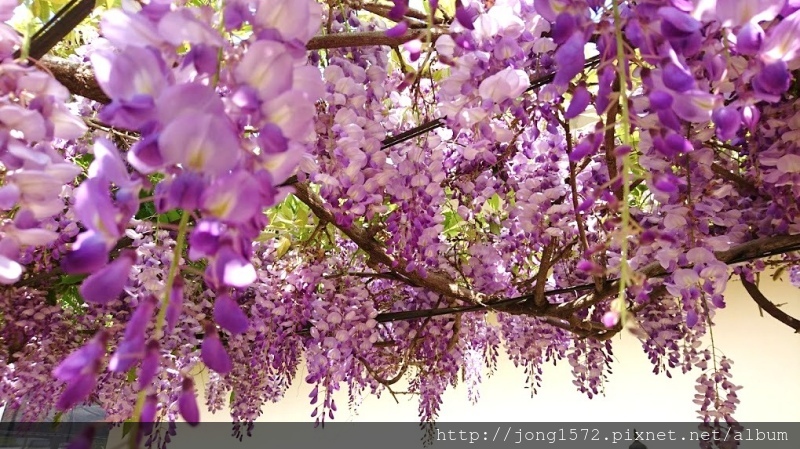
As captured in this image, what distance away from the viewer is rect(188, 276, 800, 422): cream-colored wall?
3.80 meters

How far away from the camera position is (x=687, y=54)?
555 millimetres

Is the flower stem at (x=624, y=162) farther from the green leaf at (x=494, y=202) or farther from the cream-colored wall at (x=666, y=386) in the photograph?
the cream-colored wall at (x=666, y=386)

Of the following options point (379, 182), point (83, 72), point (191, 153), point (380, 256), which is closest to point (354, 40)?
point (379, 182)

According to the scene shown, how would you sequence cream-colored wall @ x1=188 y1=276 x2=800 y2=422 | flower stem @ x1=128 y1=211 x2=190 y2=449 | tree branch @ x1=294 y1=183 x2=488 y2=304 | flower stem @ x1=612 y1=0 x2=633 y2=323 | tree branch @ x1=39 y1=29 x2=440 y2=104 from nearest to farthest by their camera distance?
flower stem @ x1=128 y1=211 x2=190 y2=449 → flower stem @ x1=612 y1=0 x2=633 y2=323 → tree branch @ x1=39 y1=29 x2=440 y2=104 → tree branch @ x1=294 y1=183 x2=488 y2=304 → cream-colored wall @ x1=188 y1=276 x2=800 y2=422

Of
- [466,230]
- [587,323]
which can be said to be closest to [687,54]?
[587,323]

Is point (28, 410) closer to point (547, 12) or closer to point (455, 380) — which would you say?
point (455, 380)

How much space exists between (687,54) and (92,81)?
0.95m

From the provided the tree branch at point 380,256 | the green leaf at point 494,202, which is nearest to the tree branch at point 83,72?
the tree branch at point 380,256

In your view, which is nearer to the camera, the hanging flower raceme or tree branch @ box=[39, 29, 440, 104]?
the hanging flower raceme

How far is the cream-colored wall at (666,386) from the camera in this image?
12.5 ft

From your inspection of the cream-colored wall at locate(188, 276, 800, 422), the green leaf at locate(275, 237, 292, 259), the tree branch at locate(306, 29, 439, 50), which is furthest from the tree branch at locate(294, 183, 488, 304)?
the cream-colored wall at locate(188, 276, 800, 422)

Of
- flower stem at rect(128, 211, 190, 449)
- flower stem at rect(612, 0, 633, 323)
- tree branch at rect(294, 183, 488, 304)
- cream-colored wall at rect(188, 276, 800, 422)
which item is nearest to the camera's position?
flower stem at rect(128, 211, 190, 449)

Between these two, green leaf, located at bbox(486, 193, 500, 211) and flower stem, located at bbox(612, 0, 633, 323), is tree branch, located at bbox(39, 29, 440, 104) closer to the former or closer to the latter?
flower stem, located at bbox(612, 0, 633, 323)

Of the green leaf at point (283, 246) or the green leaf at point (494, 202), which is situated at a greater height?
the green leaf at point (494, 202)
